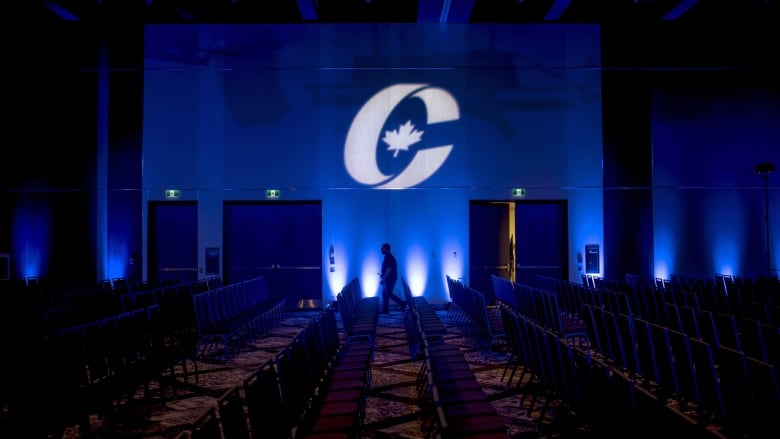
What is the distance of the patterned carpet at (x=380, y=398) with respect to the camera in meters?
4.86

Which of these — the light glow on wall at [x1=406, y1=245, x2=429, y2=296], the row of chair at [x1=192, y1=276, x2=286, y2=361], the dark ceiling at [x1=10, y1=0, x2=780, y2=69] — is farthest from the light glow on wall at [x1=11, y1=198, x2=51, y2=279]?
the light glow on wall at [x1=406, y1=245, x2=429, y2=296]

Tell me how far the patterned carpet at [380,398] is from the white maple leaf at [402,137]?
553cm

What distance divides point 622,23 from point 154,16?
11086 mm

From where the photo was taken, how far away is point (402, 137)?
1327 centimetres

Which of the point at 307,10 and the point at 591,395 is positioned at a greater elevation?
the point at 307,10

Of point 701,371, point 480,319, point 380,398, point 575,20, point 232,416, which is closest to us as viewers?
point 232,416

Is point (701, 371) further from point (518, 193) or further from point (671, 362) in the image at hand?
point (518, 193)

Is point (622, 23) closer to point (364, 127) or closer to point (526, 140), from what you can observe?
point (526, 140)

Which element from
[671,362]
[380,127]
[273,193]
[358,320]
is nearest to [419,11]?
[380,127]

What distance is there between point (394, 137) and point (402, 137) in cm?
19

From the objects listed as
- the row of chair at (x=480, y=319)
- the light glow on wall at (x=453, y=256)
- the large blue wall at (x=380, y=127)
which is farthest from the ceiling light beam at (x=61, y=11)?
the row of chair at (x=480, y=319)

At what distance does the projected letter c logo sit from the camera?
1323cm

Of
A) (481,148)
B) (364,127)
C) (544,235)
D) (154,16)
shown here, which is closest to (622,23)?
(481,148)

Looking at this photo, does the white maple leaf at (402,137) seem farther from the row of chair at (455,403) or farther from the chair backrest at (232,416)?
the chair backrest at (232,416)
